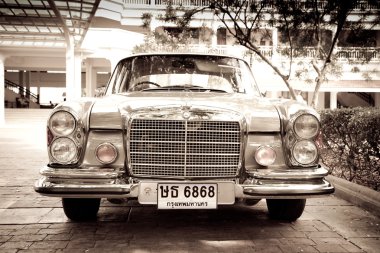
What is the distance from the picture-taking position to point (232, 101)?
3.74 m

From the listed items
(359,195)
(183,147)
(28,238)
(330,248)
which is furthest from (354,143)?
(28,238)

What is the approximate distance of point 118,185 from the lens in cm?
335

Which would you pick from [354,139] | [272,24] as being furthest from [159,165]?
[272,24]

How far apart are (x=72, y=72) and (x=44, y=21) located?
4208 mm

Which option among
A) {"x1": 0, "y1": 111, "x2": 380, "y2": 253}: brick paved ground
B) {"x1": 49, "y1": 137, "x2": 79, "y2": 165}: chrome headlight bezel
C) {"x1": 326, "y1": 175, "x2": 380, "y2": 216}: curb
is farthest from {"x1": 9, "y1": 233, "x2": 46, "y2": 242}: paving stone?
{"x1": 326, "y1": 175, "x2": 380, "y2": 216}: curb

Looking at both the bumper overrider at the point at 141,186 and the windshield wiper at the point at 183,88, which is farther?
the windshield wiper at the point at 183,88

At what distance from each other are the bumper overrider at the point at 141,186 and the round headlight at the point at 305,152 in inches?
4.9

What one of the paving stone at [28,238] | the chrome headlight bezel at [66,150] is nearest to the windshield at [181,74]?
the chrome headlight bezel at [66,150]

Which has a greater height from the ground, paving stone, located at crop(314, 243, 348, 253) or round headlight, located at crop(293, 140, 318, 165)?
round headlight, located at crop(293, 140, 318, 165)

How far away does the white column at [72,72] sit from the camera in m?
18.6

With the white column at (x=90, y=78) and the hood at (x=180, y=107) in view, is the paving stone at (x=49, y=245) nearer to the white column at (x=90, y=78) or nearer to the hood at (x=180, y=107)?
the hood at (x=180, y=107)

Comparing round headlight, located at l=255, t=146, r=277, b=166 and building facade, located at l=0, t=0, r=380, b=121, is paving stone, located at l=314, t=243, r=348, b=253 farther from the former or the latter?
Answer: building facade, located at l=0, t=0, r=380, b=121

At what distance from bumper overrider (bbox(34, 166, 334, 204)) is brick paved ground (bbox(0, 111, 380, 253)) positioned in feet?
1.43

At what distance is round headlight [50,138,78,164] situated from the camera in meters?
3.48
